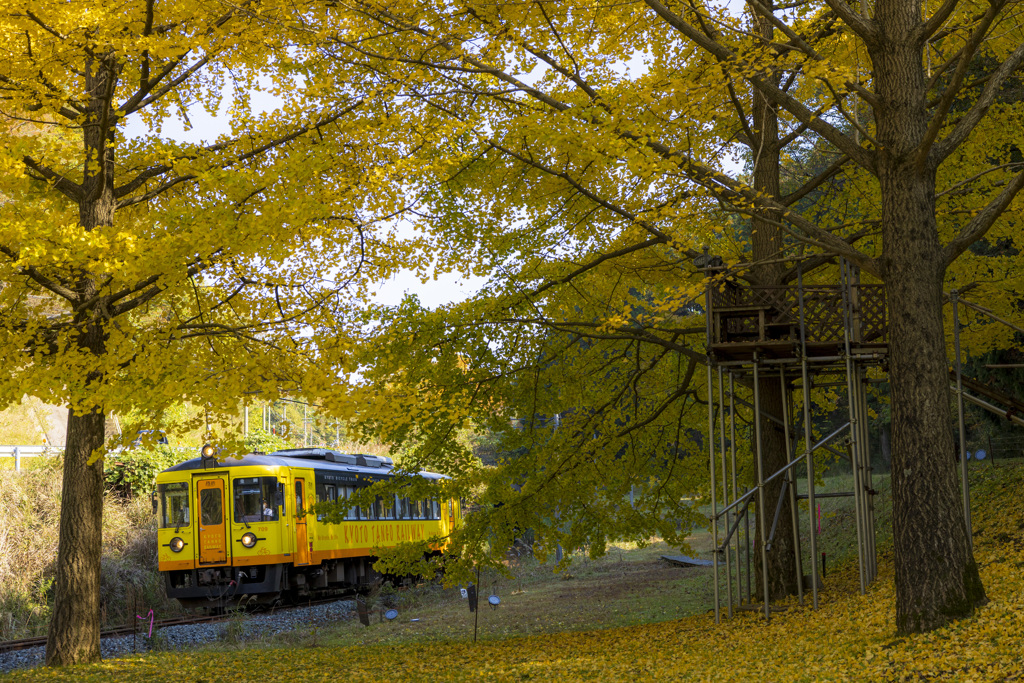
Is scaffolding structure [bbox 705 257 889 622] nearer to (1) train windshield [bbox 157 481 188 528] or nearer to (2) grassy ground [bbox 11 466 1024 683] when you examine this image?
(2) grassy ground [bbox 11 466 1024 683]

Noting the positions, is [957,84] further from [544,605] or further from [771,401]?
[544,605]

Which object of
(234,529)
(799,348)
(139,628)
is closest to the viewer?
(799,348)

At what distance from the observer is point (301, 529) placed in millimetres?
14719

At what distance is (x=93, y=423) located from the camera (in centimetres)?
961

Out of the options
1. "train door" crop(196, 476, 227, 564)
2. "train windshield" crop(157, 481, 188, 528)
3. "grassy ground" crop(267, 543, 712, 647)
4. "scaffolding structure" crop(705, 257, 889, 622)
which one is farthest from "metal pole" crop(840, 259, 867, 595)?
"train windshield" crop(157, 481, 188, 528)

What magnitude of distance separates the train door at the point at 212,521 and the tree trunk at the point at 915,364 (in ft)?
34.1

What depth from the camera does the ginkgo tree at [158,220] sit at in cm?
780

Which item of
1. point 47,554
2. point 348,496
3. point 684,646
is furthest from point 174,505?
point 684,646

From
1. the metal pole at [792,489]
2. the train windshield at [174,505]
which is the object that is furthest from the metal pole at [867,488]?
the train windshield at [174,505]

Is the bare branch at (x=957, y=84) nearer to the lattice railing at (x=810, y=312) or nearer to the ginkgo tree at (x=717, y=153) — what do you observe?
the ginkgo tree at (x=717, y=153)

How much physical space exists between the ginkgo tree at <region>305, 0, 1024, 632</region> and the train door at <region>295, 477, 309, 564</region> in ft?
18.7

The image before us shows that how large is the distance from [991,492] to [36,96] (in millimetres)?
14200

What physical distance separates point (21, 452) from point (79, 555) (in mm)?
8008

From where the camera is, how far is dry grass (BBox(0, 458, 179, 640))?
13023 mm
